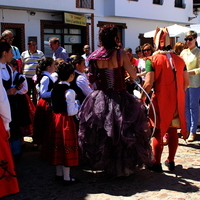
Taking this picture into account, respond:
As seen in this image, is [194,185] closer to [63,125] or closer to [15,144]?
[63,125]

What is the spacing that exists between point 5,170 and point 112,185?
1334mm

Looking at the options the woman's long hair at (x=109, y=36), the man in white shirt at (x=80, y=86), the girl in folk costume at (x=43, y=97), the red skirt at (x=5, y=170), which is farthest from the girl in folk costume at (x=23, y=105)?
the red skirt at (x=5, y=170)

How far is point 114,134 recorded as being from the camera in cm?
422

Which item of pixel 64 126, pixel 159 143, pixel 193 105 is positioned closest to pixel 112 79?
pixel 64 126

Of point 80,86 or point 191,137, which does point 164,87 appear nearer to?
point 80,86

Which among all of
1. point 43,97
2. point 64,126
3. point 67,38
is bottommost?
point 64,126

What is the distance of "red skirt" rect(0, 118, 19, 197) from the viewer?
3631mm

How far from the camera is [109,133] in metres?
4.16

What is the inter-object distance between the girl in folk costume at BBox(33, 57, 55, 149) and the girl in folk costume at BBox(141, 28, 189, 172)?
1.44m

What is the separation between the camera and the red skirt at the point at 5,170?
143 inches

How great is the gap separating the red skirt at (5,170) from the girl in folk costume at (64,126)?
25.4 inches

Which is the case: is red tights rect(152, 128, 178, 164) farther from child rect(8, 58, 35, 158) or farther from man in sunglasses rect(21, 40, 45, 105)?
man in sunglasses rect(21, 40, 45, 105)

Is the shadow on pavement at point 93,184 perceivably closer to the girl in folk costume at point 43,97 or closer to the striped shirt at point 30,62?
the girl in folk costume at point 43,97

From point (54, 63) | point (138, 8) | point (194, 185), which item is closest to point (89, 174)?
point (194, 185)
